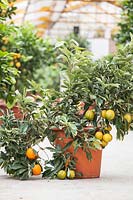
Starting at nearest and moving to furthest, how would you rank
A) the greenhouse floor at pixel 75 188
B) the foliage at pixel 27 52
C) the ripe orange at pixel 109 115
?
the greenhouse floor at pixel 75 188
the ripe orange at pixel 109 115
the foliage at pixel 27 52

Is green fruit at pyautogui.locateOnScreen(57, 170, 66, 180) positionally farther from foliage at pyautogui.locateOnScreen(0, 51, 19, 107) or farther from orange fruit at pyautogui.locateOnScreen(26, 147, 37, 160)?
foliage at pyautogui.locateOnScreen(0, 51, 19, 107)

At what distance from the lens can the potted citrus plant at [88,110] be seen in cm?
476

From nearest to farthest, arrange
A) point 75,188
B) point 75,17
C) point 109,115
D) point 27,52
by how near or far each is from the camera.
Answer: point 75,188
point 109,115
point 27,52
point 75,17

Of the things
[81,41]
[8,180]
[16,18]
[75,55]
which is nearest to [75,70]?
[75,55]

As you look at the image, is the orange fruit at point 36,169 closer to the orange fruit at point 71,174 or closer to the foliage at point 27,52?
the orange fruit at point 71,174

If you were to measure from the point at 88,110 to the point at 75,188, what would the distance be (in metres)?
0.80

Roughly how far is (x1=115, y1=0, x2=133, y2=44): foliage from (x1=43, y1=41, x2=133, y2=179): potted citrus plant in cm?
504

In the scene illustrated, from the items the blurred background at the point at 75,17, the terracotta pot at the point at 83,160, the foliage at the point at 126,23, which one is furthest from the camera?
the blurred background at the point at 75,17

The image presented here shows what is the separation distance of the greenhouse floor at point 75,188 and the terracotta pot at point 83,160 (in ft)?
0.35

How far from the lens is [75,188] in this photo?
433cm

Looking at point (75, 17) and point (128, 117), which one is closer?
point (128, 117)

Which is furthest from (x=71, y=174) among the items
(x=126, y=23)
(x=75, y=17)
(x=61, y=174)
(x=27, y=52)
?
(x=75, y=17)

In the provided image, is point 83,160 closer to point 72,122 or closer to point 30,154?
point 72,122

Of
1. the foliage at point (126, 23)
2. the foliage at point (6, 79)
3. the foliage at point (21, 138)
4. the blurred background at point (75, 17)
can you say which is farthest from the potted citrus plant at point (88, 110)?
the blurred background at point (75, 17)
